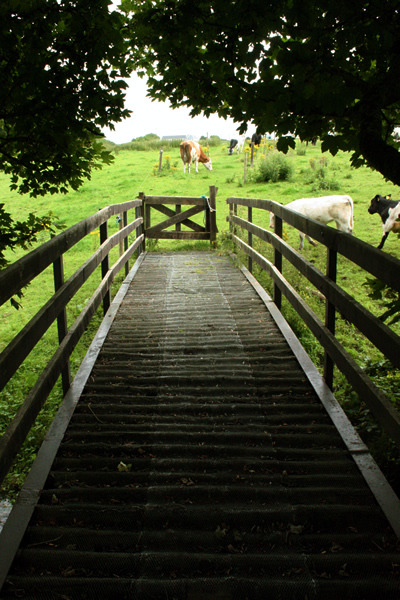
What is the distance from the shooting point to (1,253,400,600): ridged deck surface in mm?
2047

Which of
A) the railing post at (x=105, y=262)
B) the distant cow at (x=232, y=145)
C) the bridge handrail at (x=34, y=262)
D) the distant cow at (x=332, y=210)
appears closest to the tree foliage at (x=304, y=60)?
the bridge handrail at (x=34, y=262)

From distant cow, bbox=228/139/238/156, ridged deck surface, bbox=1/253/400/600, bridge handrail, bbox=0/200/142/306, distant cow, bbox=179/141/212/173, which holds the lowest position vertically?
ridged deck surface, bbox=1/253/400/600

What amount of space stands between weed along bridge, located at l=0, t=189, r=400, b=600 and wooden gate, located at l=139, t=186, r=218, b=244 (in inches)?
314

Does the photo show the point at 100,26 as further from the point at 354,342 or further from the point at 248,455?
the point at 354,342

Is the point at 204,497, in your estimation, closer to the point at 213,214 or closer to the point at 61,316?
the point at 61,316

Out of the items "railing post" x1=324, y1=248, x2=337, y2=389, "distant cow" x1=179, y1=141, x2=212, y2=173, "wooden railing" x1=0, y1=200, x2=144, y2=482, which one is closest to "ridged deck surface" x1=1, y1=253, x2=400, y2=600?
"railing post" x1=324, y1=248, x2=337, y2=389

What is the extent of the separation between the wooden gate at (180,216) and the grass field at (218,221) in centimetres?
32

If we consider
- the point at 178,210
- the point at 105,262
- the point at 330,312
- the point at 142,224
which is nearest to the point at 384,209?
the point at 178,210

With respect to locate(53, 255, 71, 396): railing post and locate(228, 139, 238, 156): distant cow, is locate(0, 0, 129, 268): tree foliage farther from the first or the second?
locate(228, 139, 238, 156): distant cow

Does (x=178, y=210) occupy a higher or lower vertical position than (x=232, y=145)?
lower

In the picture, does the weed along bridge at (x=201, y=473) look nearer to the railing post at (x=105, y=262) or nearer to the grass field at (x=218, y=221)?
the grass field at (x=218, y=221)

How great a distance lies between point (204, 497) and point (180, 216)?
10.6 metres

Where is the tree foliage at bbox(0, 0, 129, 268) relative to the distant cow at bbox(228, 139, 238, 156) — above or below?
below

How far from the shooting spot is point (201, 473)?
9.29 ft
